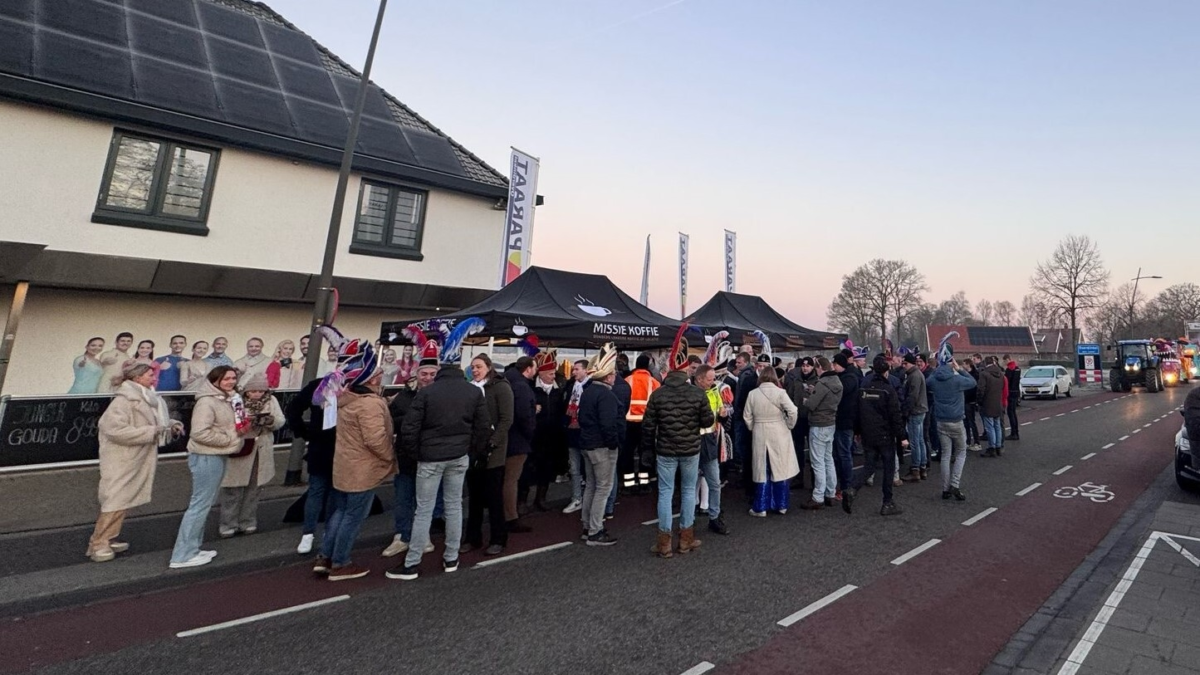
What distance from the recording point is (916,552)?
18.0ft

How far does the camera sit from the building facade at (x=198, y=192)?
9.50 meters

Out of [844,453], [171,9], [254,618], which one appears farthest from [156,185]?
[844,453]

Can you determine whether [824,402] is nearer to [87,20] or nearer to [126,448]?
[126,448]

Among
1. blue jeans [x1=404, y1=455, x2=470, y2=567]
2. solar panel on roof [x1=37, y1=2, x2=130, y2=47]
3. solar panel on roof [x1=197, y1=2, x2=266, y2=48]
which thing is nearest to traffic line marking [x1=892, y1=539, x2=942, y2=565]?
blue jeans [x1=404, y1=455, x2=470, y2=567]

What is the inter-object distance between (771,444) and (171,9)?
1756cm

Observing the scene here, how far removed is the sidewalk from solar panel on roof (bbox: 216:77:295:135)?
15.0 meters

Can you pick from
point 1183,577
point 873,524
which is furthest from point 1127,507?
point 873,524

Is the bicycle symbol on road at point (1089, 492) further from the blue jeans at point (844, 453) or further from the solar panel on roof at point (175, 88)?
the solar panel on roof at point (175, 88)

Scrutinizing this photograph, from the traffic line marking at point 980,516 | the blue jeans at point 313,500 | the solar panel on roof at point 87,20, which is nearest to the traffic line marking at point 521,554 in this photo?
the blue jeans at point 313,500

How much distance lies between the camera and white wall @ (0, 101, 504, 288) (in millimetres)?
9289

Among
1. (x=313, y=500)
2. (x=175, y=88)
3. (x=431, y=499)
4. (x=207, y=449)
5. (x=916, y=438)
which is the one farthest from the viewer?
(x=175, y=88)

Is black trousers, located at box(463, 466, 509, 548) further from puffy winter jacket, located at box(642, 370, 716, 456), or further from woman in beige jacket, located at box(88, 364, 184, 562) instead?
woman in beige jacket, located at box(88, 364, 184, 562)

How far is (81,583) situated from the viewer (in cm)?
442

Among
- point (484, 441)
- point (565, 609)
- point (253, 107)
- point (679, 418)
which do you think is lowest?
point (565, 609)
